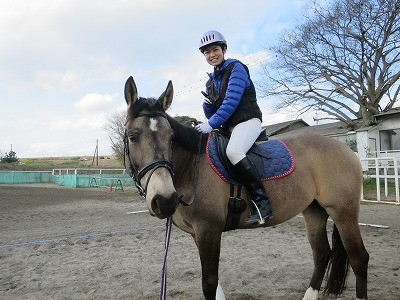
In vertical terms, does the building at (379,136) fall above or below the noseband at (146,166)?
above

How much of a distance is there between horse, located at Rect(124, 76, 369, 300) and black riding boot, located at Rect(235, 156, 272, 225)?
14 centimetres

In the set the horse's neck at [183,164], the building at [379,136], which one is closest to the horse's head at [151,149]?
the horse's neck at [183,164]

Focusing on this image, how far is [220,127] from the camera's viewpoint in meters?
3.13

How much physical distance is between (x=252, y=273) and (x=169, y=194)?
8.85 ft

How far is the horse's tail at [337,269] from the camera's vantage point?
339cm

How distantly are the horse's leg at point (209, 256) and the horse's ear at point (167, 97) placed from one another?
110 cm

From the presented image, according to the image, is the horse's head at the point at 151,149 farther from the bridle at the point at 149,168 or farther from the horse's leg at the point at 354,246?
the horse's leg at the point at 354,246

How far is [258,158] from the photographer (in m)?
A: 3.00

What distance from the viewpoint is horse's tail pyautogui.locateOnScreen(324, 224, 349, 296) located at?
11.1ft

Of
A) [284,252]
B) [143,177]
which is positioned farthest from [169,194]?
[284,252]

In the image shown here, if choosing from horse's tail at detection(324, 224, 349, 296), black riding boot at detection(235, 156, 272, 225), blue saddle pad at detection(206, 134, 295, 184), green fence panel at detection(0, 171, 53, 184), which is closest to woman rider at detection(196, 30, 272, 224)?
black riding boot at detection(235, 156, 272, 225)

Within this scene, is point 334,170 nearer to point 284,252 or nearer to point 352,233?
point 352,233

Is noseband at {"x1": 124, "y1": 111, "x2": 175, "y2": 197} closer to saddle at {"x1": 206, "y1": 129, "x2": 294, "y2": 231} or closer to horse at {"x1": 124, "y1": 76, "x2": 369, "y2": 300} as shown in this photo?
horse at {"x1": 124, "y1": 76, "x2": 369, "y2": 300}

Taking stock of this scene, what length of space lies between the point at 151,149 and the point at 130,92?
56 cm
